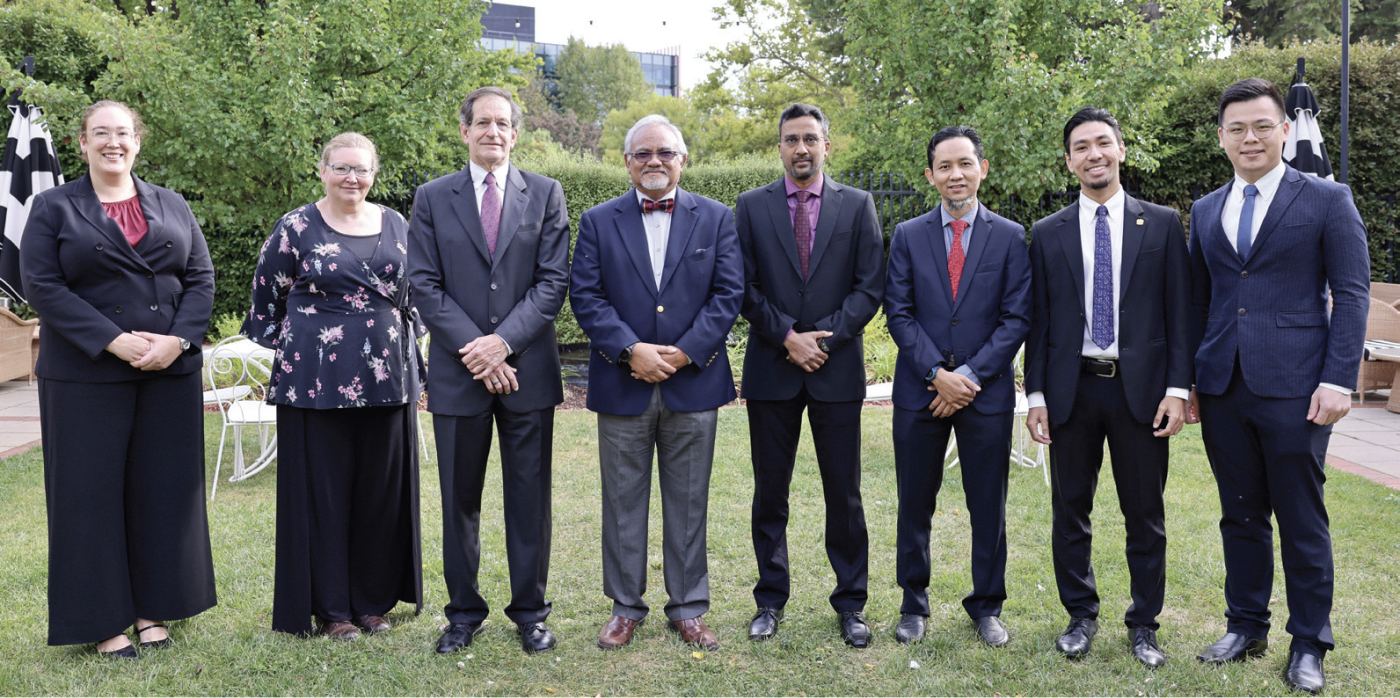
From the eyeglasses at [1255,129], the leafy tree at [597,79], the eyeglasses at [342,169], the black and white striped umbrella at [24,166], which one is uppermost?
the leafy tree at [597,79]

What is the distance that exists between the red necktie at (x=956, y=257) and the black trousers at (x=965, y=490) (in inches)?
20.6

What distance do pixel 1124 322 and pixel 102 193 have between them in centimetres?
401

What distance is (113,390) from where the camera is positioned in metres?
3.43

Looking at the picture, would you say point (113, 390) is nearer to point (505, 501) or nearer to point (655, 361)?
point (505, 501)

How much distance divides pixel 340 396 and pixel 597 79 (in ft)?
186

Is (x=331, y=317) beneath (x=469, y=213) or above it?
beneath

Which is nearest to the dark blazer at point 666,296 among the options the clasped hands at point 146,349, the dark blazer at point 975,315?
the dark blazer at point 975,315

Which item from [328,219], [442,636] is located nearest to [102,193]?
[328,219]

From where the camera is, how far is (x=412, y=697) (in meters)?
3.14

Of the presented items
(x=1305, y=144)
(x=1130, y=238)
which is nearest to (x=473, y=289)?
(x=1130, y=238)

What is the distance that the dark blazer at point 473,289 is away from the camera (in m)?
3.45

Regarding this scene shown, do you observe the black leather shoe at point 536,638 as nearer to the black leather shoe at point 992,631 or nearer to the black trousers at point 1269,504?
the black leather shoe at point 992,631

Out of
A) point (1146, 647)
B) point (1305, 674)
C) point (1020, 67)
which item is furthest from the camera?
point (1020, 67)

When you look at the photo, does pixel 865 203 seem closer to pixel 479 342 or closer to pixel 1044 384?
pixel 1044 384
